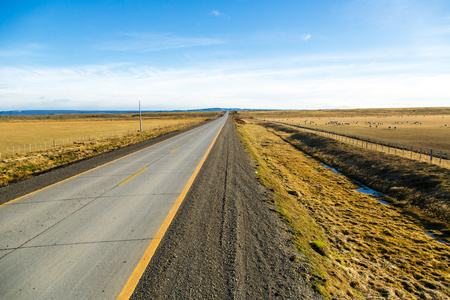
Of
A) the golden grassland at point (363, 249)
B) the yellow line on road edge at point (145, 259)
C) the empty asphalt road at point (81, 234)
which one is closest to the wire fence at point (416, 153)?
the golden grassland at point (363, 249)

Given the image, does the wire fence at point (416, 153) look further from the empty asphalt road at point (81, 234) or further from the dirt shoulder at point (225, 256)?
the empty asphalt road at point (81, 234)

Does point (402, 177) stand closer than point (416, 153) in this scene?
Yes

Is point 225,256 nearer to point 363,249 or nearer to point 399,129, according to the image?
point 363,249

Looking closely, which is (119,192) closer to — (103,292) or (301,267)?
(103,292)

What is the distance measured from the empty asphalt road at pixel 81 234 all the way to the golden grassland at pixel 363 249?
3463 millimetres

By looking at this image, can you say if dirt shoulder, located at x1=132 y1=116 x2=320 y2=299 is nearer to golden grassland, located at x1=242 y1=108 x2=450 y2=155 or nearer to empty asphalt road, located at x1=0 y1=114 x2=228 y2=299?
empty asphalt road, located at x1=0 y1=114 x2=228 y2=299

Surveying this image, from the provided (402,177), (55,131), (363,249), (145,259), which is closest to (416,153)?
(402,177)

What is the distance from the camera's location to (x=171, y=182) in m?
9.59

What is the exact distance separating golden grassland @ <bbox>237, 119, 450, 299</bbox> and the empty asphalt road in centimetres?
346

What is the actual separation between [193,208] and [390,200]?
32.6ft

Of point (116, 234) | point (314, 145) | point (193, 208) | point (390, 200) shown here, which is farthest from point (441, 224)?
point (314, 145)

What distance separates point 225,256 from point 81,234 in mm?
3413

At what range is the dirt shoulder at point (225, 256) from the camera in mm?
3709

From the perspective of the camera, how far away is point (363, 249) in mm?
6598
